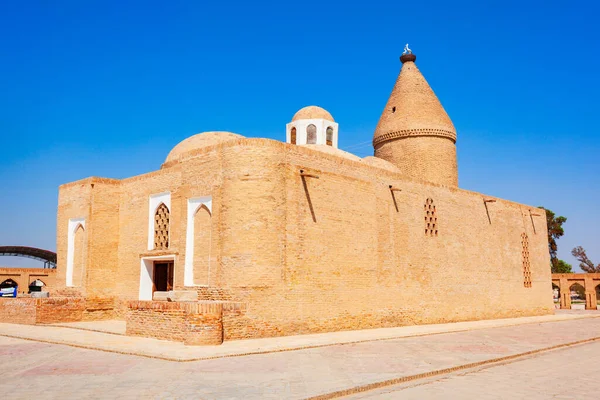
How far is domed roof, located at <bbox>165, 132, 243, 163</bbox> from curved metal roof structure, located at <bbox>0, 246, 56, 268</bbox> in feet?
84.9

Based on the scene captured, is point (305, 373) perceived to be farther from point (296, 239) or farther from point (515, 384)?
point (296, 239)

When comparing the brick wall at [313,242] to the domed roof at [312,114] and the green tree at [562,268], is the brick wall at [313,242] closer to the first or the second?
the domed roof at [312,114]

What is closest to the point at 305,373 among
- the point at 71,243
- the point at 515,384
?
the point at 515,384

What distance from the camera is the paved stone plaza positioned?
21.4 feet

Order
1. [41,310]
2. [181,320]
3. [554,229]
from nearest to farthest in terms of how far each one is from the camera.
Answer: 1. [181,320]
2. [41,310]
3. [554,229]

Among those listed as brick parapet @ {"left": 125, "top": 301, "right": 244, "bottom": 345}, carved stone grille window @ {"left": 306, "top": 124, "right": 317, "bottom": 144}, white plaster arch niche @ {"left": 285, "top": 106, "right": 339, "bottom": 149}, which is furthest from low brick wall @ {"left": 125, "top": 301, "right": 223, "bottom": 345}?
carved stone grille window @ {"left": 306, "top": 124, "right": 317, "bottom": 144}

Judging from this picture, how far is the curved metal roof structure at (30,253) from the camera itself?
127ft

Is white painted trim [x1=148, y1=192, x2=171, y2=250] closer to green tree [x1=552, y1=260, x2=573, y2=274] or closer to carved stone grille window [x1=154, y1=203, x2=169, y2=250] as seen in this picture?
carved stone grille window [x1=154, y1=203, x2=169, y2=250]

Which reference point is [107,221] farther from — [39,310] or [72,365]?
[72,365]

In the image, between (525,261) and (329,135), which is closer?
(329,135)

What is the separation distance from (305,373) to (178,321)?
4.45 metres

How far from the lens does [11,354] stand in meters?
9.64

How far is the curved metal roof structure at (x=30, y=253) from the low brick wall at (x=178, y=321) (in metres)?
30.7

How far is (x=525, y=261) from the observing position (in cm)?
2428
